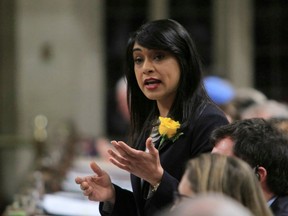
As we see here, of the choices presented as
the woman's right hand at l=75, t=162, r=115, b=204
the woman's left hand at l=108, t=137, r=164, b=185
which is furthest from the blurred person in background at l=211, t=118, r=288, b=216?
the woman's right hand at l=75, t=162, r=115, b=204

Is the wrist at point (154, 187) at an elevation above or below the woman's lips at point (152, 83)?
below

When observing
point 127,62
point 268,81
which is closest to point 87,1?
point 268,81

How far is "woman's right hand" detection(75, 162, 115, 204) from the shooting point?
3652mm

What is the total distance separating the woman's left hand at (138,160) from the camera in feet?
10.9

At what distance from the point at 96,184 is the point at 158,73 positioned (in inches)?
18.3

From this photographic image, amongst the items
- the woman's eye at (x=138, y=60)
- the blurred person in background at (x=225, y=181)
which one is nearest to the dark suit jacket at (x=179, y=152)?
the woman's eye at (x=138, y=60)

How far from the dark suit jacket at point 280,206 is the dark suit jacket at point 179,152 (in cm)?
36

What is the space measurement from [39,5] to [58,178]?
5.22 metres

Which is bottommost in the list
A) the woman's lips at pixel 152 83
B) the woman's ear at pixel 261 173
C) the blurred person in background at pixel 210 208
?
the woman's ear at pixel 261 173

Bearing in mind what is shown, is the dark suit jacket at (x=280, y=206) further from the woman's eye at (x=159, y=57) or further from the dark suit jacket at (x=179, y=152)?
the woman's eye at (x=159, y=57)

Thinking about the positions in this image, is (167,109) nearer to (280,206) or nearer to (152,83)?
(152,83)

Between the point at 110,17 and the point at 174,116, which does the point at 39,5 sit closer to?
the point at 110,17

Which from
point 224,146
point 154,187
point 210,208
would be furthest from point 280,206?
point 210,208

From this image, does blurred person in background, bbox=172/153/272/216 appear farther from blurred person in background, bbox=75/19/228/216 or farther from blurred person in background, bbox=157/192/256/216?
blurred person in background, bbox=75/19/228/216
